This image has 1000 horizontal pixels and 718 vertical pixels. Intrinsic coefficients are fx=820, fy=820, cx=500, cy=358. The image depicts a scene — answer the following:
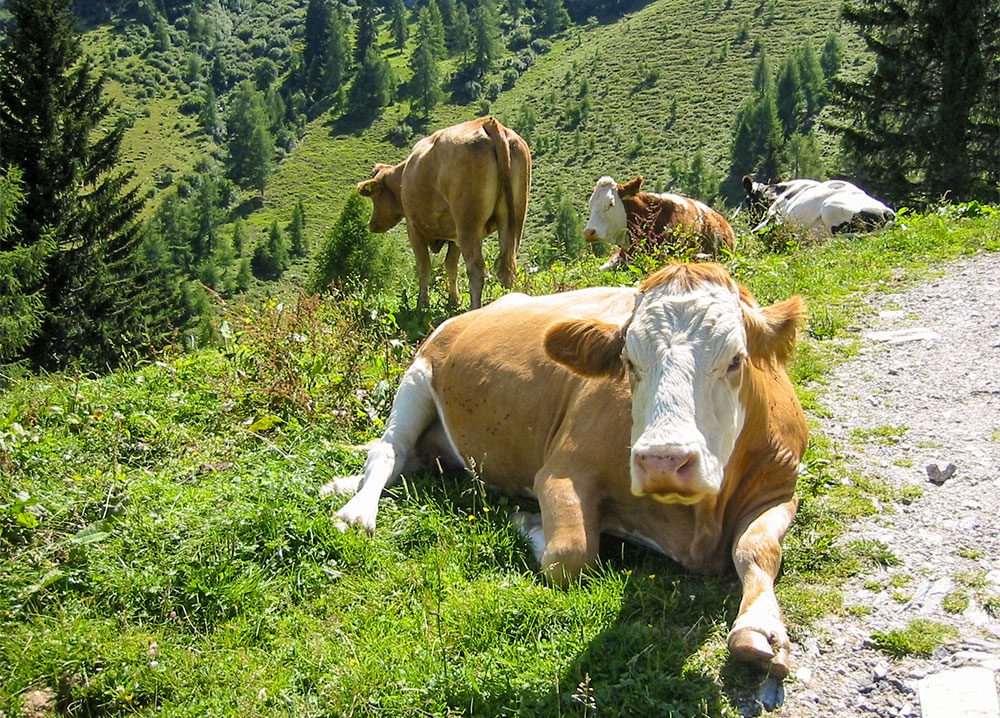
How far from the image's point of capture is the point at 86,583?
14.9 feet

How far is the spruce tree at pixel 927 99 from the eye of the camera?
77.0 feet

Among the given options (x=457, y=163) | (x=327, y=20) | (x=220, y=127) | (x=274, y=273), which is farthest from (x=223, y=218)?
(x=457, y=163)

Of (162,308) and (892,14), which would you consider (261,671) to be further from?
(162,308)

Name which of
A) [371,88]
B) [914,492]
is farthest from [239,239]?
[914,492]

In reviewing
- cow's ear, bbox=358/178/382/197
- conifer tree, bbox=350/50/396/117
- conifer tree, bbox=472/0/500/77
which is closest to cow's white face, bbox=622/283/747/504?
cow's ear, bbox=358/178/382/197

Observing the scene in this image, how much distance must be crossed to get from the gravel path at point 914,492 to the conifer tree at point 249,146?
15873 centimetres

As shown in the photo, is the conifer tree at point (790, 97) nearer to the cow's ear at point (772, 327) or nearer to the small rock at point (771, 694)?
the cow's ear at point (772, 327)

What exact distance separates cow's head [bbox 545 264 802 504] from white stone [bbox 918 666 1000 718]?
1.14 meters

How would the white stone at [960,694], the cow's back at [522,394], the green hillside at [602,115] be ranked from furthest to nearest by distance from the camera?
the green hillside at [602,115] → the cow's back at [522,394] → the white stone at [960,694]

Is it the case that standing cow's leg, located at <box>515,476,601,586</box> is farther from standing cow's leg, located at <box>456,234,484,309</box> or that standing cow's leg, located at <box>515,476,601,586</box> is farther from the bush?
the bush

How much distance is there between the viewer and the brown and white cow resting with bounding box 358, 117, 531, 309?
32.5 feet

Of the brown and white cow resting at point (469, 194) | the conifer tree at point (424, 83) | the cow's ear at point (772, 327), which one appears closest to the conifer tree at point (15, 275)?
the brown and white cow resting at point (469, 194)

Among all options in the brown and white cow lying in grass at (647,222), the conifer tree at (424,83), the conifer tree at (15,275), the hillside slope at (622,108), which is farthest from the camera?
the conifer tree at (424,83)

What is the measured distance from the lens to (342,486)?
5.71m
